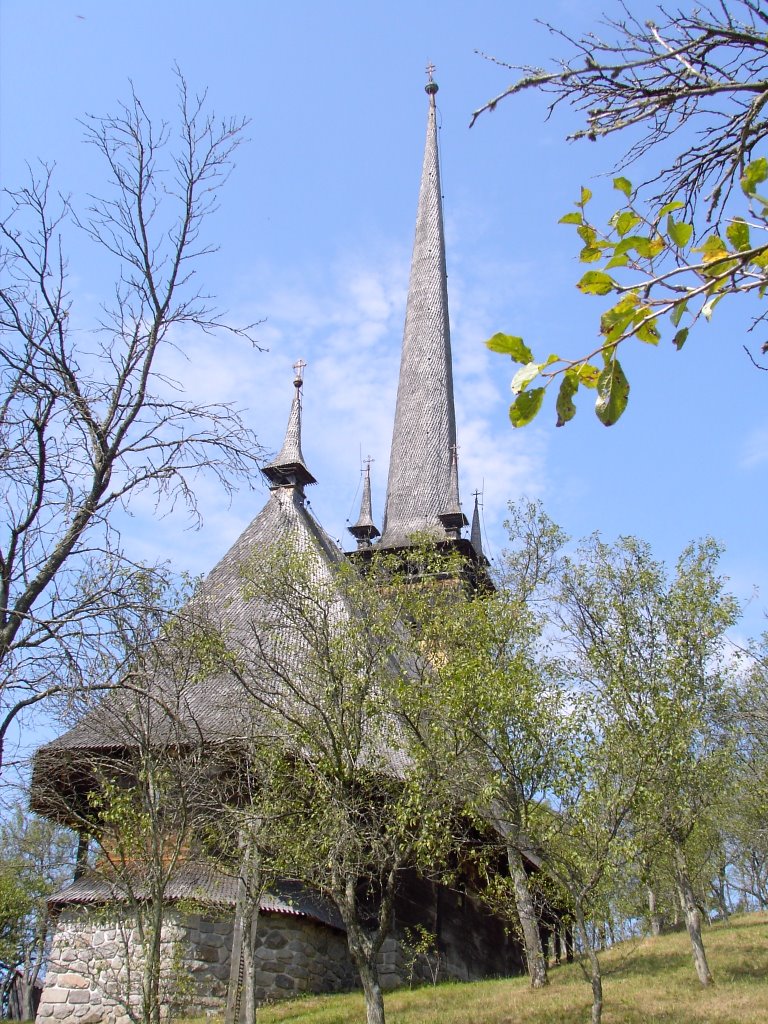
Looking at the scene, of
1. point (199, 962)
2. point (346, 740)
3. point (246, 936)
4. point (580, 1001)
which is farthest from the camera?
point (199, 962)

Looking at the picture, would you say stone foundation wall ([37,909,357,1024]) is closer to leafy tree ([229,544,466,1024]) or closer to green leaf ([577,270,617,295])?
leafy tree ([229,544,466,1024])

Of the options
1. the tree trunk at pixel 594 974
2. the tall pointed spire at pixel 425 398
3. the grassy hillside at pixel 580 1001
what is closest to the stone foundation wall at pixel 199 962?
the grassy hillside at pixel 580 1001

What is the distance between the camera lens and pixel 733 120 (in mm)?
3635

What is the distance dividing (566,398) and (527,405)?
0.43 feet

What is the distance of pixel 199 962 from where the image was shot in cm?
1314

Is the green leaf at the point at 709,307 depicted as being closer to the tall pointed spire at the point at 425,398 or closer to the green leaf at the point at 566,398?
the green leaf at the point at 566,398

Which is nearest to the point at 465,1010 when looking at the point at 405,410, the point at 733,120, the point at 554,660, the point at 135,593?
the point at 554,660

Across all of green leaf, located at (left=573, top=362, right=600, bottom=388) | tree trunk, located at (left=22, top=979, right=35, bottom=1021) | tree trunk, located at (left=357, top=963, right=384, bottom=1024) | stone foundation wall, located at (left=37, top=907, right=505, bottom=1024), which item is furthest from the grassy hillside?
tree trunk, located at (left=22, top=979, right=35, bottom=1021)

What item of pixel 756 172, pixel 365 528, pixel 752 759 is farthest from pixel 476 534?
pixel 756 172

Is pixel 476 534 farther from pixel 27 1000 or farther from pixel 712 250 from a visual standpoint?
pixel 712 250

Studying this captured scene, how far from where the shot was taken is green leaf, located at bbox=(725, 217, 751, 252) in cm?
257

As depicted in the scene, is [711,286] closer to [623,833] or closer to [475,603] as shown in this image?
[623,833]

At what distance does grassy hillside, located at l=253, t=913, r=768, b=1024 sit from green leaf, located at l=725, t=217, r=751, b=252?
10.7 m

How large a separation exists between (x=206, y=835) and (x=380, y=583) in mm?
3712
